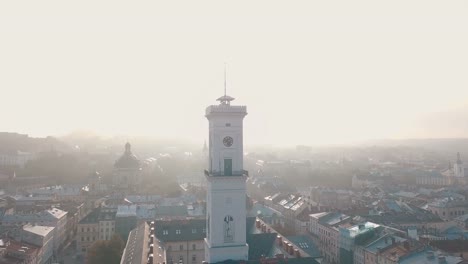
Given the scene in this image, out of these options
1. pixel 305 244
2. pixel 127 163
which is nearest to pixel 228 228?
pixel 305 244

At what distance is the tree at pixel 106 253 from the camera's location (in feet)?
182

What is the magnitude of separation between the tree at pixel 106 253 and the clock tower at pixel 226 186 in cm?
2266

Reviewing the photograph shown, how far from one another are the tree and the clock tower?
22.7 meters

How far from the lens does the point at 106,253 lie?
56.1m

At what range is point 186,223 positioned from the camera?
5909 cm

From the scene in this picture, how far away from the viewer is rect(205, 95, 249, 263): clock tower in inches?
1443

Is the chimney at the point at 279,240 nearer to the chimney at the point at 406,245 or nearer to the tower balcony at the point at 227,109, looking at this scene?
the chimney at the point at 406,245

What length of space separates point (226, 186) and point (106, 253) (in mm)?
25909

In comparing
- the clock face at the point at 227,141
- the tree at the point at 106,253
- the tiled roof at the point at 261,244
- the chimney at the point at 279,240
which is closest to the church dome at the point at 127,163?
the tree at the point at 106,253

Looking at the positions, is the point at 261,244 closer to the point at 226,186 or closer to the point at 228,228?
the point at 228,228

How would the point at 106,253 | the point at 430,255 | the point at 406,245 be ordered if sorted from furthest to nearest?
1. the point at 106,253
2. the point at 406,245
3. the point at 430,255

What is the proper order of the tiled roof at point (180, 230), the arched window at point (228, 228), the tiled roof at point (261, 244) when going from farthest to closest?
the tiled roof at point (180, 230), the tiled roof at point (261, 244), the arched window at point (228, 228)

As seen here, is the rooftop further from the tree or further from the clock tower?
the clock tower

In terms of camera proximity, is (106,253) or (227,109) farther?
(106,253)
